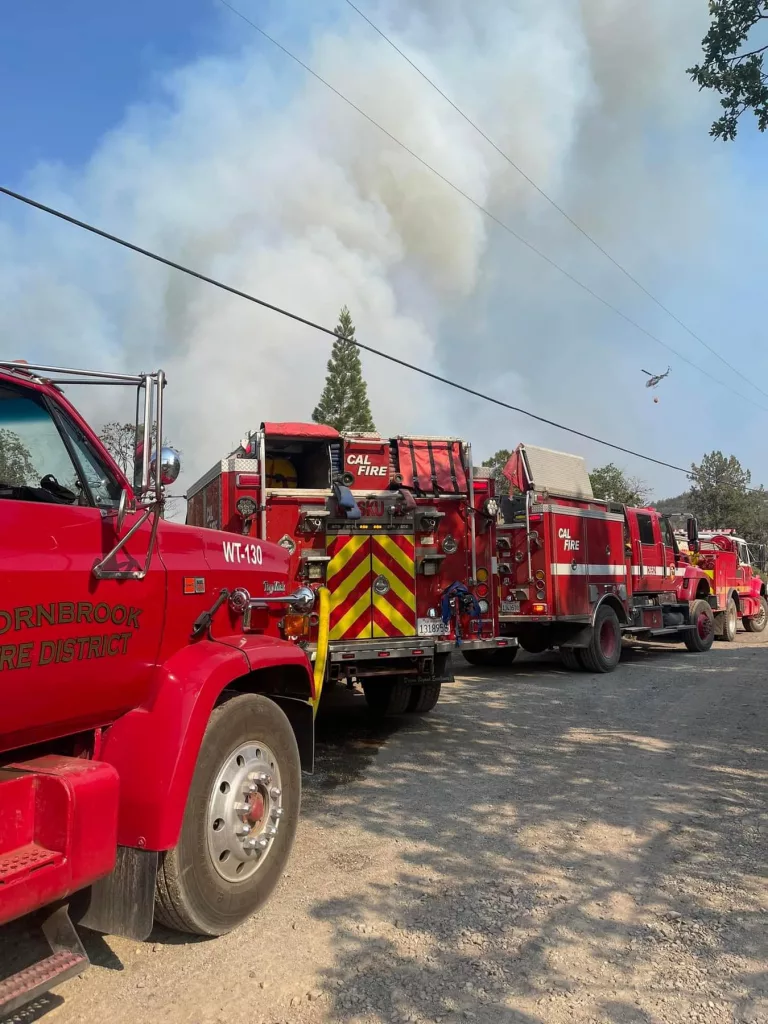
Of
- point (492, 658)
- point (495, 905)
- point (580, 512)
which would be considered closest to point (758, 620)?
point (492, 658)

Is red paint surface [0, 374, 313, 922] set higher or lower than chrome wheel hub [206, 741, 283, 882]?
higher

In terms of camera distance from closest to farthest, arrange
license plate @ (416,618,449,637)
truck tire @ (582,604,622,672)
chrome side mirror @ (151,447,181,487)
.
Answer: chrome side mirror @ (151,447,181,487) → license plate @ (416,618,449,637) → truck tire @ (582,604,622,672)

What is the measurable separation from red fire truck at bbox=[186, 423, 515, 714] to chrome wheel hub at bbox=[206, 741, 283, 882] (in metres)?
2.80

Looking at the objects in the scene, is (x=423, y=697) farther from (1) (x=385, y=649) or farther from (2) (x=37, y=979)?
(2) (x=37, y=979)

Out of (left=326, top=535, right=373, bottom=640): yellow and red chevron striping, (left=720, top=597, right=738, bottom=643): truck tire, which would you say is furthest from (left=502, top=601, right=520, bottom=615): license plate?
(left=720, top=597, right=738, bottom=643): truck tire

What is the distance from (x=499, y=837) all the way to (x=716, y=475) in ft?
173

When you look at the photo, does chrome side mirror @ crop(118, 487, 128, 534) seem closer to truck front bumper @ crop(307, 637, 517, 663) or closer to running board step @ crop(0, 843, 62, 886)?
running board step @ crop(0, 843, 62, 886)

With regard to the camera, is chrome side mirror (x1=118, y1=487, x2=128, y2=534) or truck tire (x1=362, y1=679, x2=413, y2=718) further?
truck tire (x1=362, y1=679, x2=413, y2=718)

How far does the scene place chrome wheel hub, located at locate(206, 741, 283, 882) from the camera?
11.3ft

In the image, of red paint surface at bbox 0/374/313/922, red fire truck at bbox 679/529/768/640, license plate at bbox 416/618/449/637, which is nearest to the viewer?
red paint surface at bbox 0/374/313/922

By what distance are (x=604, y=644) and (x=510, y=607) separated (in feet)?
6.59

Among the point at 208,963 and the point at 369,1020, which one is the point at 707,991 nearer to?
the point at 369,1020

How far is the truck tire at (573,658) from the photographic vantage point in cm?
1293

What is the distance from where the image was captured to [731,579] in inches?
763
